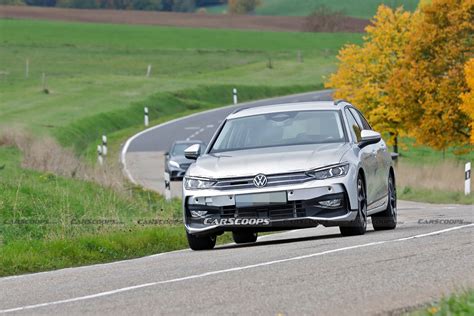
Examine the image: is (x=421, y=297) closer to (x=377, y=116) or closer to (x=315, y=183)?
(x=315, y=183)

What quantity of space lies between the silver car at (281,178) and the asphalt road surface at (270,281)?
0.57 meters

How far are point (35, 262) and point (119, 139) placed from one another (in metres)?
40.9

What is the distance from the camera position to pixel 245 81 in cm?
8750

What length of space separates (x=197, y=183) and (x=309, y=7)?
16647cm

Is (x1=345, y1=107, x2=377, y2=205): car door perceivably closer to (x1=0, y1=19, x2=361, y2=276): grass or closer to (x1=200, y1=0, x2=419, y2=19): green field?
(x1=0, y1=19, x2=361, y2=276): grass

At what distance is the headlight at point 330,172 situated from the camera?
577 inches

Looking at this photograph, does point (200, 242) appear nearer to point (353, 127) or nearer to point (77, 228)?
point (77, 228)

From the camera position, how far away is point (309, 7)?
179875 mm

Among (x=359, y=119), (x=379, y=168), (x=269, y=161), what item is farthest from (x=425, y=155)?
(x=269, y=161)

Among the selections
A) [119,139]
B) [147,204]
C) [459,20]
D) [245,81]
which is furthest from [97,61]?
[147,204]

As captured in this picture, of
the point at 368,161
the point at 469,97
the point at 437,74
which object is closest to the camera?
the point at 368,161

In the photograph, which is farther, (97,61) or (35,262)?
(97,61)

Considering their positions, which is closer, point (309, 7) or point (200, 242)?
point (200, 242)

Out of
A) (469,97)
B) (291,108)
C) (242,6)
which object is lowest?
(242,6)
